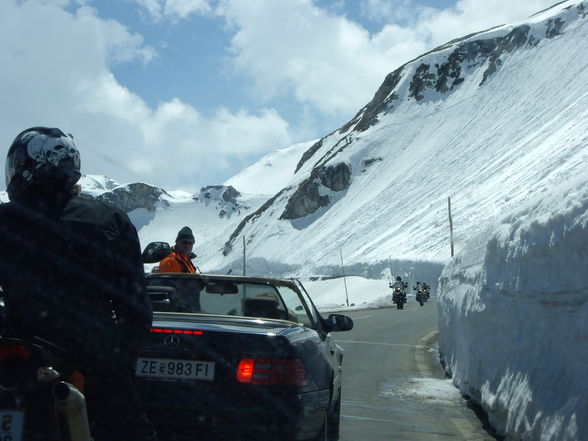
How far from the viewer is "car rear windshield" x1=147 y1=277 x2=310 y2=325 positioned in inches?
198

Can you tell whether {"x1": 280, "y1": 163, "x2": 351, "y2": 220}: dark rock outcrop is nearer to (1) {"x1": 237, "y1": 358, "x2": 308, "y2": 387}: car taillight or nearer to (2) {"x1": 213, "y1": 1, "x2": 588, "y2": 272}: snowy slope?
(2) {"x1": 213, "y1": 1, "x2": 588, "y2": 272}: snowy slope

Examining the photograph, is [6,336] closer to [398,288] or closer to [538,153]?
[398,288]

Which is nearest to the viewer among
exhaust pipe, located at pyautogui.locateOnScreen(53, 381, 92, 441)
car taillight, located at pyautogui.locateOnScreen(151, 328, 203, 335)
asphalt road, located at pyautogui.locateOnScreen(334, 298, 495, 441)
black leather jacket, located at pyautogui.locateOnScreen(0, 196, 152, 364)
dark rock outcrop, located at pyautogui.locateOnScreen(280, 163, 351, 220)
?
exhaust pipe, located at pyautogui.locateOnScreen(53, 381, 92, 441)

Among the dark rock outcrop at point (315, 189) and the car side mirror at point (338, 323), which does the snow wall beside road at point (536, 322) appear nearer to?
the car side mirror at point (338, 323)

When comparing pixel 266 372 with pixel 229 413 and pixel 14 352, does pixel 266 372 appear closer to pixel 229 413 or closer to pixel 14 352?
pixel 229 413

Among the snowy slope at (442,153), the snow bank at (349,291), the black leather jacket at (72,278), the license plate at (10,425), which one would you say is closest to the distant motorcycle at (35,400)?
the license plate at (10,425)

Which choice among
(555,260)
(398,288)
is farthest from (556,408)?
(398,288)

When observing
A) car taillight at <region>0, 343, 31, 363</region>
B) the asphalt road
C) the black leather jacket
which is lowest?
the asphalt road

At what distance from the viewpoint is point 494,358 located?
6164 mm

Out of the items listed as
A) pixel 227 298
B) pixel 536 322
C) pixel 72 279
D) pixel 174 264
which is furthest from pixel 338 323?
pixel 72 279

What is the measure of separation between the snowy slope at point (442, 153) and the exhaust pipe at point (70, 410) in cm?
5727

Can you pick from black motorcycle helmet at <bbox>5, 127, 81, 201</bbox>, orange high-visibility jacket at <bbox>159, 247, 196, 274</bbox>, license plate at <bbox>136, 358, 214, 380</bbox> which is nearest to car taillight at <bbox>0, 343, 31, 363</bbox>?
black motorcycle helmet at <bbox>5, 127, 81, 201</bbox>

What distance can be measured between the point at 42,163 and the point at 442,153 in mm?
98338

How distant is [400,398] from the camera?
7.95 metres
